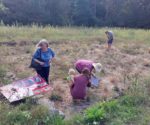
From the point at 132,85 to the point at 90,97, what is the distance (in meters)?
0.94

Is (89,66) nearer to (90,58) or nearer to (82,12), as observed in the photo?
(90,58)

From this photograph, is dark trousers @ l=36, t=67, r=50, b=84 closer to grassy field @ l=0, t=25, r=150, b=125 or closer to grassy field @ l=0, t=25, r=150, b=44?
grassy field @ l=0, t=25, r=150, b=125

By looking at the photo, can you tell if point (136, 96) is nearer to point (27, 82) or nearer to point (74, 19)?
point (27, 82)

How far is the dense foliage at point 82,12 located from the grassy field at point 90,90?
60.0 ft

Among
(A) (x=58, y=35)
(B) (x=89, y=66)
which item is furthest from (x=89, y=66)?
(A) (x=58, y=35)

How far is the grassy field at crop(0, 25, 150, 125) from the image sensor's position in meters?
5.67

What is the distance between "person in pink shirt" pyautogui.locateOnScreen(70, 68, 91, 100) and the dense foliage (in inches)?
1012

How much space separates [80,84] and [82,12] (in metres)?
28.5

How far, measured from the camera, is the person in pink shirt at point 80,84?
21.5 ft

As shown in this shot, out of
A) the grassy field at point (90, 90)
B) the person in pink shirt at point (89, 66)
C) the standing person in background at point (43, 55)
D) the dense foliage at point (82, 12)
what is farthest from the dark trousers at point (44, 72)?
the dense foliage at point (82, 12)

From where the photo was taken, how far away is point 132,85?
7070mm

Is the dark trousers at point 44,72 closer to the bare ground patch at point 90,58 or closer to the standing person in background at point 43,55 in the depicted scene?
the standing person in background at point 43,55

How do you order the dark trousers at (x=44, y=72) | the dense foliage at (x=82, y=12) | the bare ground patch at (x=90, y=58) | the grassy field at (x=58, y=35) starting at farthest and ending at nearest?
the dense foliage at (x=82, y=12) < the grassy field at (x=58, y=35) < the dark trousers at (x=44, y=72) < the bare ground patch at (x=90, y=58)

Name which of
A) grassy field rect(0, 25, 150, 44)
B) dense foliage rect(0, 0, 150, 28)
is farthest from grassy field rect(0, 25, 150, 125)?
dense foliage rect(0, 0, 150, 28)
